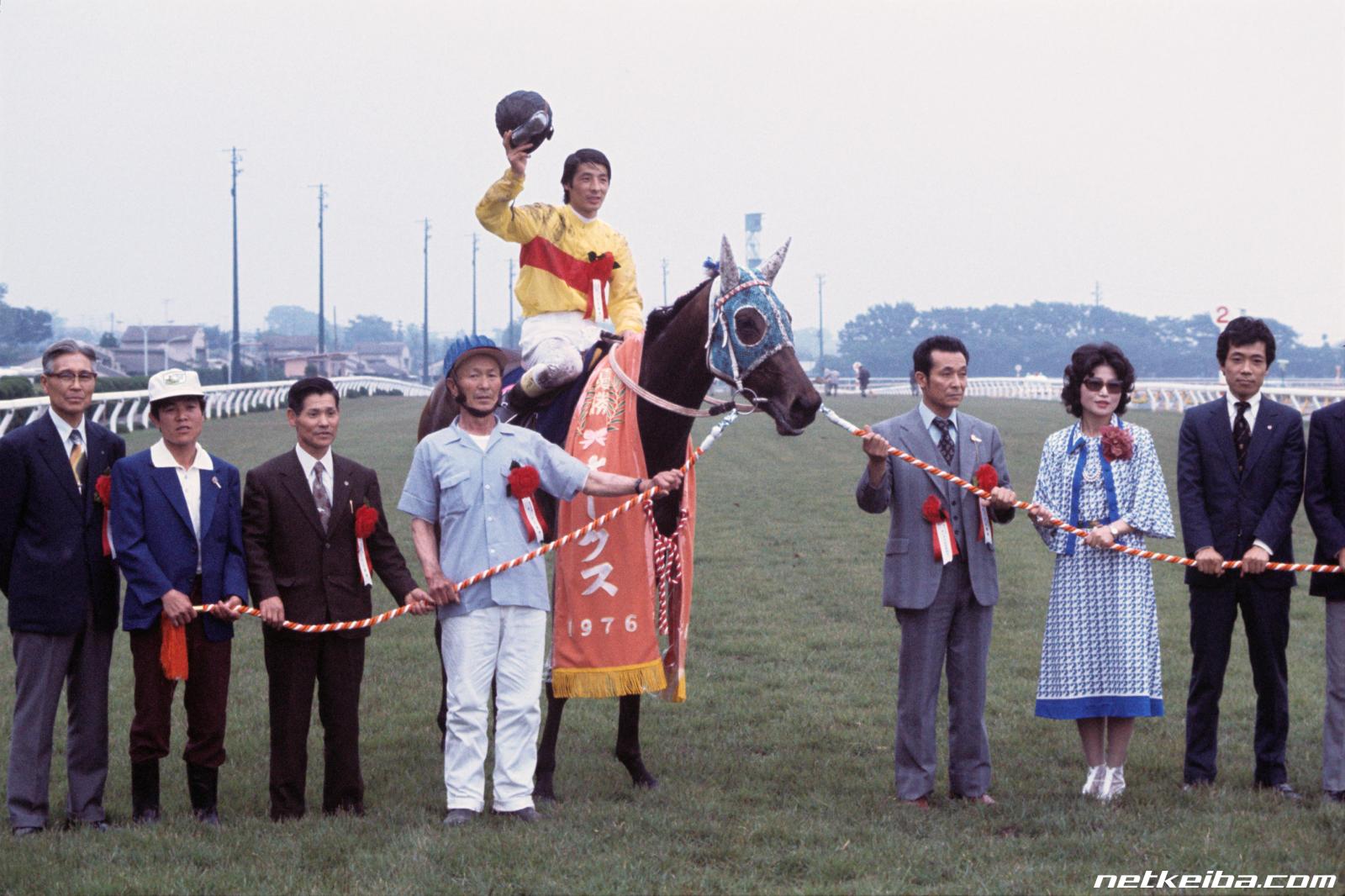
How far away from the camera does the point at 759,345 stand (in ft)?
19.0

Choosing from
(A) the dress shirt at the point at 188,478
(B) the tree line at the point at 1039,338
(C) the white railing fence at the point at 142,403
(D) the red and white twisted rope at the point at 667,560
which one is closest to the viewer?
(A) the dress shirt at the point at 188,478

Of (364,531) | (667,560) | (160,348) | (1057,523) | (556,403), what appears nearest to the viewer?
(364,531)

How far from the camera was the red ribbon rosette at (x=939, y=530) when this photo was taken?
5816mm

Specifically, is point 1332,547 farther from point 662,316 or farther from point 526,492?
point 526,492

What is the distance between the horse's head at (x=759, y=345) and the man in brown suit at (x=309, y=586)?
162cm

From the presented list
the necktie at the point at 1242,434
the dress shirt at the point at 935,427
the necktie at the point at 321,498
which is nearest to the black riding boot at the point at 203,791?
the necktie at the point at 321,498

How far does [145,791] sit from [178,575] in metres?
0.94

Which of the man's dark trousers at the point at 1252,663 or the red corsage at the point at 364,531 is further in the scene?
the man's dark trousers at the point at 1252,663

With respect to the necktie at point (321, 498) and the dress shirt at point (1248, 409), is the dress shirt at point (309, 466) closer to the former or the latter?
the necktie at point (321, 498)

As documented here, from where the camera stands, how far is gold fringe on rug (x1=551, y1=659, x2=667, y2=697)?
6074mm

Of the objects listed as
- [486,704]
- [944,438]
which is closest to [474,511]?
[486,704]

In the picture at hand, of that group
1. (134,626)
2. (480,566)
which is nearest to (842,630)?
(480,566)
